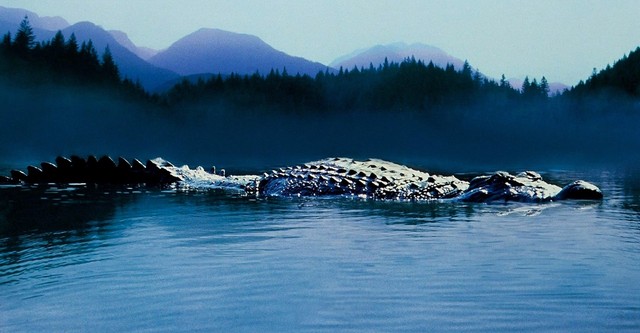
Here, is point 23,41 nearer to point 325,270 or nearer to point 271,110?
point 271,110

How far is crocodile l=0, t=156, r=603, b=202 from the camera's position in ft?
74.6

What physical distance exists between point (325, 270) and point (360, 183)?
13.2 metres

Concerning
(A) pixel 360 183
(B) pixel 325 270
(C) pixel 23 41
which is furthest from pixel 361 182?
(C) pixel 23 41

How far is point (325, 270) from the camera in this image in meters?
11.2

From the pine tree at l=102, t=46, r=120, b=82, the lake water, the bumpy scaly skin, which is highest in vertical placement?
the pine tree at l=102, t=46, r=120, b=82

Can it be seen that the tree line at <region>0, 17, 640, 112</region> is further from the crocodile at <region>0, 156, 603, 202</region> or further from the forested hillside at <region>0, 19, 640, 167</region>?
the crocodile at <region>0, 156, 603, 202</region>

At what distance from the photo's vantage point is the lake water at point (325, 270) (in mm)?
8461

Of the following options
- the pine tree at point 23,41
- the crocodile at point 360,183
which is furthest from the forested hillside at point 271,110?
the crocodile at point 360,183

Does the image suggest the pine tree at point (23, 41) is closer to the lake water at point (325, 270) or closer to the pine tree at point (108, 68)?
the pine tree at point (108, 68)

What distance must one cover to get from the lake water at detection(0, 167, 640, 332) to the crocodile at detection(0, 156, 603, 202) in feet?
8.66

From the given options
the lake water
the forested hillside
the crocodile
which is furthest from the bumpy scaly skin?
the forested hillside

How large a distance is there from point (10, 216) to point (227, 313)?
529 inches

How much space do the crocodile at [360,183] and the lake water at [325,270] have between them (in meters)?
2.64

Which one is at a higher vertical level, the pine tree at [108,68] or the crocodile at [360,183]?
the pine tree at [108,68]
